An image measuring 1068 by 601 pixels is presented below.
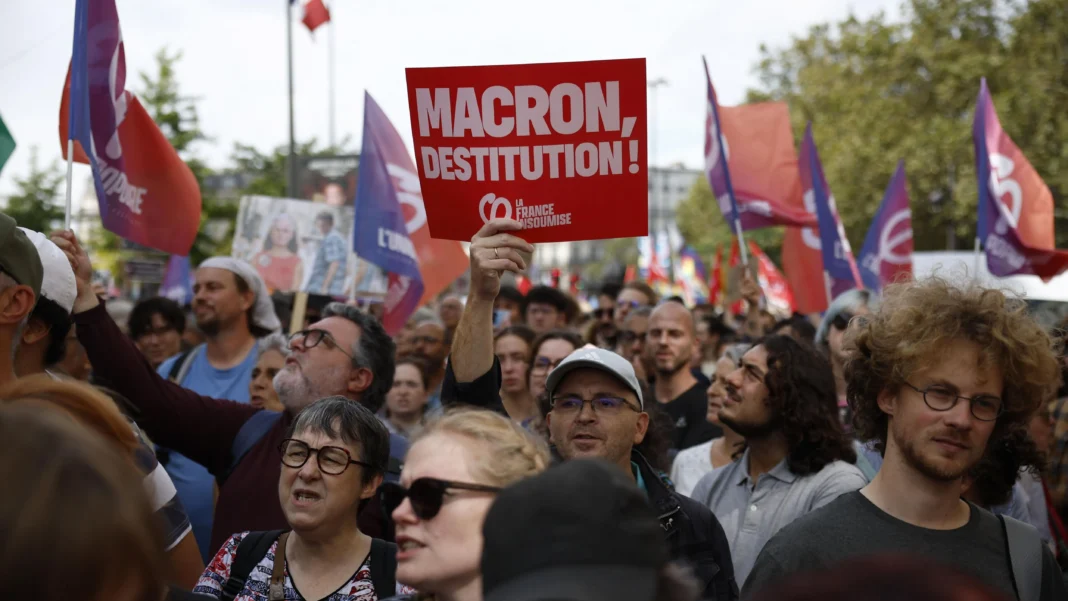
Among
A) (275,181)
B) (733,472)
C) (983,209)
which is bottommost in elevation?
(733,472)

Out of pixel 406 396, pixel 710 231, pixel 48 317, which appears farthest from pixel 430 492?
pixel 710 231

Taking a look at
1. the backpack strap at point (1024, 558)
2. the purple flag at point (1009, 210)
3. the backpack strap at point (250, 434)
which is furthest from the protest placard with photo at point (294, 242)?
the backpack strap at point (1024, 558)

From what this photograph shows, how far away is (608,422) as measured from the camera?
3.90m

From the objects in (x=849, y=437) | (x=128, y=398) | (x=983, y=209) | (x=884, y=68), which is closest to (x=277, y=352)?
(x=128, y=398)

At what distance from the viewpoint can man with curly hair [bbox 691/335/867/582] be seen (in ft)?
14.2

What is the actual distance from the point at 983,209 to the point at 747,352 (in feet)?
18.8

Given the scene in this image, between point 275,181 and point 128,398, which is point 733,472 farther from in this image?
point 275,181

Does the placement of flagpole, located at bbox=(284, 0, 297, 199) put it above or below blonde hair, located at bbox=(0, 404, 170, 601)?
above

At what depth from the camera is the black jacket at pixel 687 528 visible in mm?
3527

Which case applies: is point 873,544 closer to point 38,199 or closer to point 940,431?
point 940,431

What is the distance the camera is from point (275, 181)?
109 ft

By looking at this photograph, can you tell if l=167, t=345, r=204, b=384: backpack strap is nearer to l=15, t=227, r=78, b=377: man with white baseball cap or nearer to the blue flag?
the blue flag

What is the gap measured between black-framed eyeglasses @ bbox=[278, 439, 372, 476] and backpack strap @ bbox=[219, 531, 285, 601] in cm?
22

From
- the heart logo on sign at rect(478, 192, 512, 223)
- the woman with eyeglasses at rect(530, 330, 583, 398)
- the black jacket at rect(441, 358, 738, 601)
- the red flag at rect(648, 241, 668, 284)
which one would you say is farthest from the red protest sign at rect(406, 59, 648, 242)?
the red flag at rect(648, 241, 668, 284)
